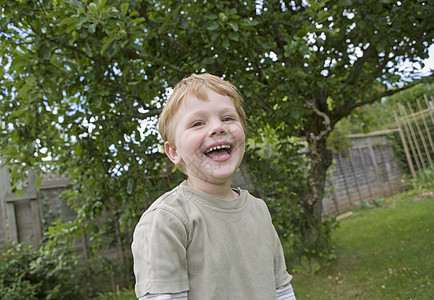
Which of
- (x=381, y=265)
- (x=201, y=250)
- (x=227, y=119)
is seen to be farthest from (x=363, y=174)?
(x=201, y=250)

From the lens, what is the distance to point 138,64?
11.3 ft

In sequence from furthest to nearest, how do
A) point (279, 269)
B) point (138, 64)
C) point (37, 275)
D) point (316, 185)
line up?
point (37, 275), point (316, 185), point (138, 64), point (279, 269)

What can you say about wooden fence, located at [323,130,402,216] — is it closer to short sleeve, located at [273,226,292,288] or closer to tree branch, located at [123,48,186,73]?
tree branch, located at [123,48,186,73]

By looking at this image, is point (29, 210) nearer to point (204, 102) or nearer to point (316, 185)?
point (316, 185)

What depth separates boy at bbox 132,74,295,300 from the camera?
856 mm

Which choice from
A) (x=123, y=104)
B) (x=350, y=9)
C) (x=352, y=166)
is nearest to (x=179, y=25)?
(x=123, y=104)

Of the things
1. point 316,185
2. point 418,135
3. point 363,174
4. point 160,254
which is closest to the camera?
point 160,254

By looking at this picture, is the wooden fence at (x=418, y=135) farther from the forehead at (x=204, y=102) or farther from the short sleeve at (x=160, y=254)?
the short sleeve at (x=160, y=254)

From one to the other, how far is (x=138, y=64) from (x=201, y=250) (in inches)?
112

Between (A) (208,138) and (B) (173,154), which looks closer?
(A) (208,138)

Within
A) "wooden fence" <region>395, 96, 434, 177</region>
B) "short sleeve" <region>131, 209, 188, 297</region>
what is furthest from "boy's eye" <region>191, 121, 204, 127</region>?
"wooden fence" <region>395, 96, 434, 177</region>

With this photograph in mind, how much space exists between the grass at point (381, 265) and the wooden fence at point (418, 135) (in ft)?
12.4

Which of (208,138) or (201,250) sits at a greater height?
(208,138)

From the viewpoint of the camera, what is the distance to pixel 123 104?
9.46ft
